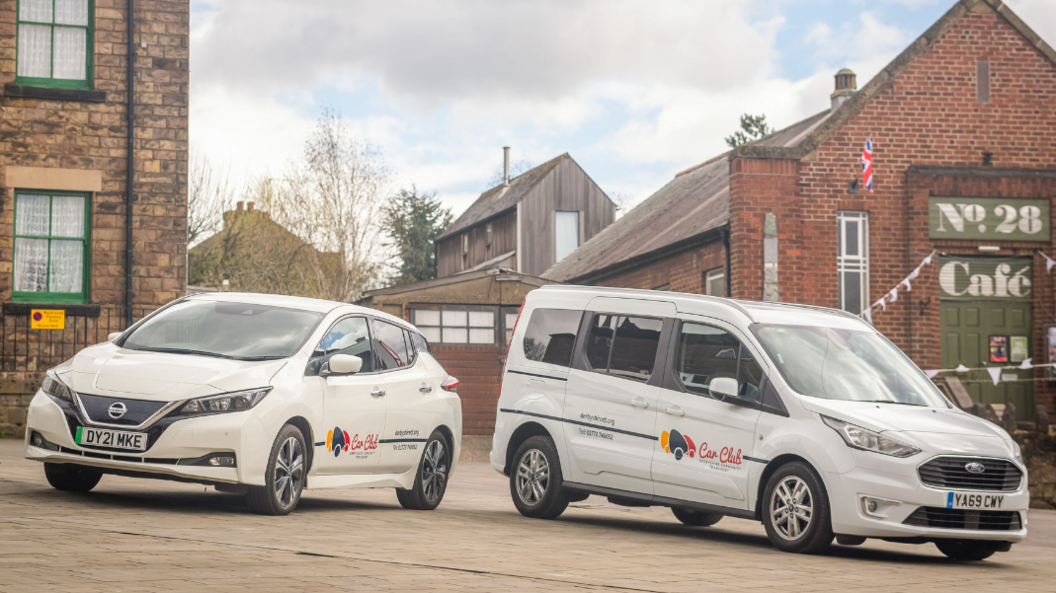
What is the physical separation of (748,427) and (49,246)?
12785mm

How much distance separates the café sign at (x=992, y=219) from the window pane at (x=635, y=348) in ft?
43.7

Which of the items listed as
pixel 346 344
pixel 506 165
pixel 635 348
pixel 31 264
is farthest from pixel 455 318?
pixel 506 165

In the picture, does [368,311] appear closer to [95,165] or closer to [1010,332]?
[95,165]

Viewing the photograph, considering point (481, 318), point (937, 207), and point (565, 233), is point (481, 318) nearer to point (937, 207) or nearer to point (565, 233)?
point (937, 207)

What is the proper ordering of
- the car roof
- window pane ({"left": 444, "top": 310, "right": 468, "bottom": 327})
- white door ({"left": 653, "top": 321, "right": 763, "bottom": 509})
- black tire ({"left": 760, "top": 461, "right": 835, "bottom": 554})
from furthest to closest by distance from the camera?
window pane ({"left": 444, "top": 310, "right": 468, "bottom": 327}) < the car roof < white door ({"left": 653, "top": 321, "right": 763, "bottom": 509}) < black tire ({"left": 760, "top": 461, "right": 835, "bottom": 554})

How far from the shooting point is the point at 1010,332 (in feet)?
77.8

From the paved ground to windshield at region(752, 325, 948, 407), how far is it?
4.12 ft

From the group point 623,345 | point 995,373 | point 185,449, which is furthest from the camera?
point 995,373

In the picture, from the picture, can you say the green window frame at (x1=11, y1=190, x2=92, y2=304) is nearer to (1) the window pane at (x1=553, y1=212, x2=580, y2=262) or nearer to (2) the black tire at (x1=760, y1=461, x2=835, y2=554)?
(2) the black tire at (x1=760, y1=461, x2=835, y2=554)

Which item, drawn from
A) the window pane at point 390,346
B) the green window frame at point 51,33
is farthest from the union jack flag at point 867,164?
the window pane at point 390,346

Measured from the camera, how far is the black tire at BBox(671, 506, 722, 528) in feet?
41.5

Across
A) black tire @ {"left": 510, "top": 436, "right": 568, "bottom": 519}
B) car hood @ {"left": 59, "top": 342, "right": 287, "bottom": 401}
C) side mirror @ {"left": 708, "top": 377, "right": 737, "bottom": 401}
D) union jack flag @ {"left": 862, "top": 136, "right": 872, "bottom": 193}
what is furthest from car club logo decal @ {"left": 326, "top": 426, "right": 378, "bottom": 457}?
union jack flag @ {"left": 862, "top": 136, "right": 872, "bottom": 193}

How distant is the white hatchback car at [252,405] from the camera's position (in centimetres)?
964

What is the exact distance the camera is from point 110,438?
9648 millimetres
